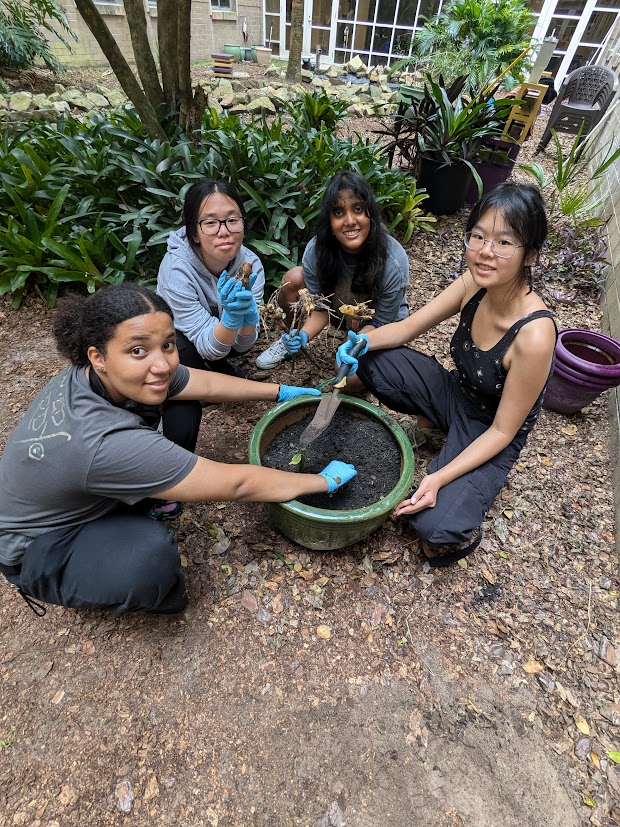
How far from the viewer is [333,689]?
4.66ft

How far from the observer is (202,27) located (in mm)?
9008

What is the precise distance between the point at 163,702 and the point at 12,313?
8.49 ft

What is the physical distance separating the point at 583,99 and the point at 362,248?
5.63m

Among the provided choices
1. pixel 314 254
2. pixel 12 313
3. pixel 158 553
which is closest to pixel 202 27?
pixel 12 313

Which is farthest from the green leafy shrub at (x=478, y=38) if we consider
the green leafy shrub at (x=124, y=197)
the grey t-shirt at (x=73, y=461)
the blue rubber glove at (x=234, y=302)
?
the grey t-shirt at (x=73, y=461)

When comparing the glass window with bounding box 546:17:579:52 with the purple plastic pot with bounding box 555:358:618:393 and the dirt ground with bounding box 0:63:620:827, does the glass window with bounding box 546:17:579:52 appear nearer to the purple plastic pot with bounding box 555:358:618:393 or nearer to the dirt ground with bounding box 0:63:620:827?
the purple plastic pot with bounding box 555:358:618:393

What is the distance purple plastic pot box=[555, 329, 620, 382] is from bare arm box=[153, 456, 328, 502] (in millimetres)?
1501

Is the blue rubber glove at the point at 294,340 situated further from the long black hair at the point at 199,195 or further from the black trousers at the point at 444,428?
the long black hair at the point at 199,195

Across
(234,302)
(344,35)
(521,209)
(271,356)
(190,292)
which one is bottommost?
(271,356)

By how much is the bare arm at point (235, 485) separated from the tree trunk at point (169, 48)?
3.18 meters

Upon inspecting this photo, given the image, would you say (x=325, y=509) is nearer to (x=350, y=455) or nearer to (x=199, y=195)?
(x=350, y=455)

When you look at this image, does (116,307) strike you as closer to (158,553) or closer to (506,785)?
(158,553)

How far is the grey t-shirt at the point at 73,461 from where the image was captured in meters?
1.12

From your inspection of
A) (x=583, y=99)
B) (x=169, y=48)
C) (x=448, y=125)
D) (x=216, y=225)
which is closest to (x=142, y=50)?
(x=169, y=48)
